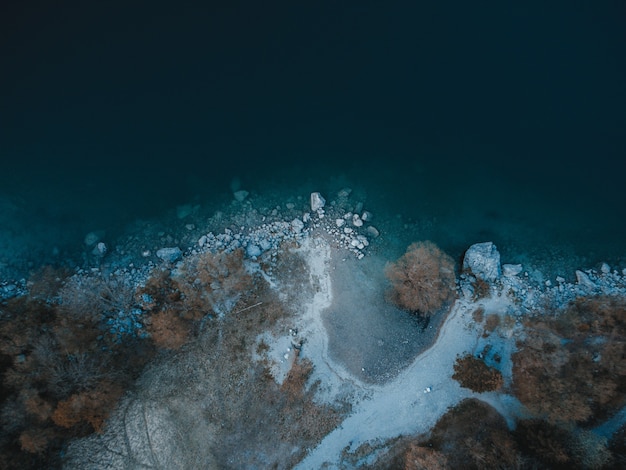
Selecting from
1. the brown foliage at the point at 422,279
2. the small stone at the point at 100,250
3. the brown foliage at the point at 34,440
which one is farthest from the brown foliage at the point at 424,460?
the small stone at the point at 100,250

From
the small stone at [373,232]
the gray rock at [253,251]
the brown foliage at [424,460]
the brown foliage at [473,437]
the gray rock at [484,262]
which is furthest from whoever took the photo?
the small stone at [373,232]

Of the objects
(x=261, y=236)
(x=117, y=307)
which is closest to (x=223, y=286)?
(x=261, y=236)

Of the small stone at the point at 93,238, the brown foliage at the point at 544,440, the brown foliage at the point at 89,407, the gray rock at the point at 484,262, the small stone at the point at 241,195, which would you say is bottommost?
the brown foliage at the point at 544,440

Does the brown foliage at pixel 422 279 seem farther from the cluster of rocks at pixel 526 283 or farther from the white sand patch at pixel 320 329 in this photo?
the white sand patch at pixel 320 329

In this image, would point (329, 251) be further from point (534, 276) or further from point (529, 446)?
point (529, 446)

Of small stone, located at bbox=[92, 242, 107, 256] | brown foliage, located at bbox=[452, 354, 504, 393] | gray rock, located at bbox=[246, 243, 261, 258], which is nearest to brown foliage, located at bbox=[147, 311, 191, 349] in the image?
gray rock, located at bbox=[246, 243, 261, 258]

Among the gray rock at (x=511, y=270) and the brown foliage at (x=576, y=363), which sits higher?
the gray rock at (x=511, y=270)

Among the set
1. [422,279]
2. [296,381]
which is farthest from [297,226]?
[296,381]
